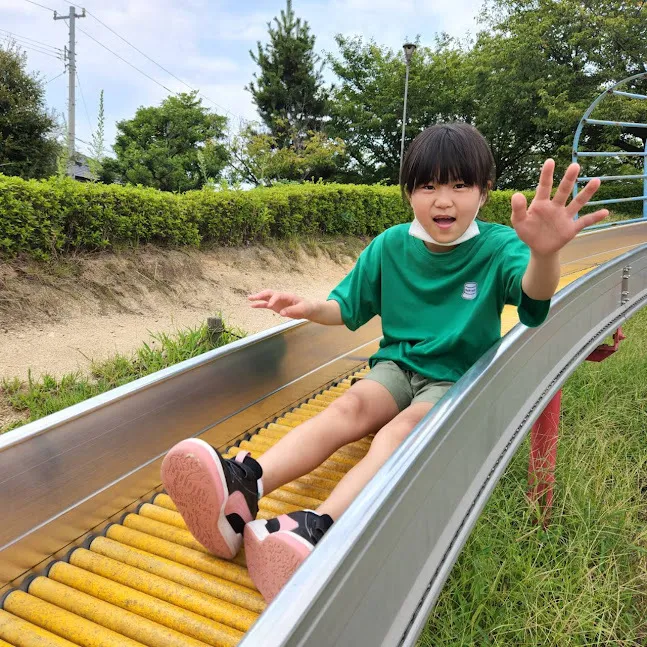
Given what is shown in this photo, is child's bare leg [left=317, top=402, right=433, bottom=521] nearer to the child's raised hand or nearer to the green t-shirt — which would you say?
the green t-shirt

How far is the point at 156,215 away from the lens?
6.09m

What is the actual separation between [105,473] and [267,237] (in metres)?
6.33

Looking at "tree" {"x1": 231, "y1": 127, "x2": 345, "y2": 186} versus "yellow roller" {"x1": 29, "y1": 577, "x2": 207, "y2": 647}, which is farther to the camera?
"tree" {"x1": 231, "y1": 127, "x2": 345, "y2": 186}

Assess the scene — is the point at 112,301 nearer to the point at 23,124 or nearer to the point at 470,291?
the point at 470,291

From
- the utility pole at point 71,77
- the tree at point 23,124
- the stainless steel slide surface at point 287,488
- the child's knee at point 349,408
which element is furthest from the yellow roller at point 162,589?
the utility pole at point 71,77

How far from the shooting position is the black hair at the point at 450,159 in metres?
1.89

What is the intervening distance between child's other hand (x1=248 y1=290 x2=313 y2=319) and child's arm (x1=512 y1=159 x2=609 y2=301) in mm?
759

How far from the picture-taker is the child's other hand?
1.99 metres

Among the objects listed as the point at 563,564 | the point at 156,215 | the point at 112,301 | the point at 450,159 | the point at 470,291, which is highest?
the point at 450,159

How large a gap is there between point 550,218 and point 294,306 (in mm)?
869

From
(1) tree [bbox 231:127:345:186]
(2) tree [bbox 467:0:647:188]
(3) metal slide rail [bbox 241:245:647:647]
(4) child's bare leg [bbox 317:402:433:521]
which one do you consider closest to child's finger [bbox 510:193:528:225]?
(3) metal slide rail [bbox 241:245:647:647]

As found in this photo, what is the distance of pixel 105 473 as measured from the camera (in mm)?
1971

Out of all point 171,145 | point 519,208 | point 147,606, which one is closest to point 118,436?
point 147,606

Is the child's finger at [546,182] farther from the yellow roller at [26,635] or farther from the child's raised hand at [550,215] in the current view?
the yellow roller at [26,635]
